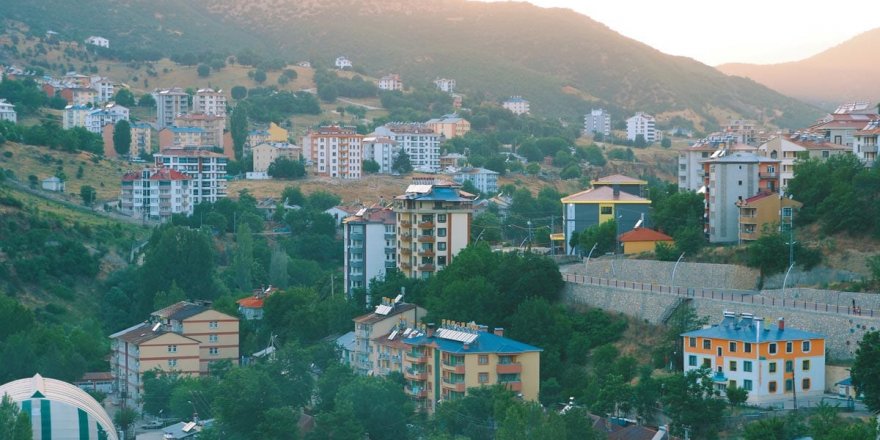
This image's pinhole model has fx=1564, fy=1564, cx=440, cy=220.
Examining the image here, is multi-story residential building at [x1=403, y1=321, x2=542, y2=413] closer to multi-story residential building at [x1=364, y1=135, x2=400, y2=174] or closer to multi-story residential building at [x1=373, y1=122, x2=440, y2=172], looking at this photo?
multi-story residential building at [x1=364, y1=135, x2=400, y2=174]

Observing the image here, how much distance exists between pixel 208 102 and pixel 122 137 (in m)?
12.2

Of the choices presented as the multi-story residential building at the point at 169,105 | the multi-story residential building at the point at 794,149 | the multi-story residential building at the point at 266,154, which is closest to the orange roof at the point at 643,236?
the multi-story residential building at the point at 794,149

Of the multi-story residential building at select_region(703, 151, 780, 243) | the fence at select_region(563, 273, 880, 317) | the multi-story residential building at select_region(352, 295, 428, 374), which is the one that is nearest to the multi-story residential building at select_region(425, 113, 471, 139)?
the multi-story residential building at select_region(703, 151, 780, 243)

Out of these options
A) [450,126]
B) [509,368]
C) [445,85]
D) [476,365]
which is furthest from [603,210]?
[445,85]

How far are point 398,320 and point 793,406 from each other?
14097mm

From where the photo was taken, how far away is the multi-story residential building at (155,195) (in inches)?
2746

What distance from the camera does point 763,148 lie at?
49.6 metres

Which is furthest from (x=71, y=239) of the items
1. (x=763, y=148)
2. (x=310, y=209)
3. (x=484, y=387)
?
(x=484, y=387)

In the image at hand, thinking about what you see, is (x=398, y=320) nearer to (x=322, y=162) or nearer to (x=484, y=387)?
(x=484, y=387)

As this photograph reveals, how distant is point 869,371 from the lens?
93.3 feet

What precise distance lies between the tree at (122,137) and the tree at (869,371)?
60180 mm

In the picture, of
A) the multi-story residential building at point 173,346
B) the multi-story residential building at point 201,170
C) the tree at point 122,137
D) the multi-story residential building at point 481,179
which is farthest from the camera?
the tree at point 122,137

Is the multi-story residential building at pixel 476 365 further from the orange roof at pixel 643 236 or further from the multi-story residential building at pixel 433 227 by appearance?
the multi-story residential building at pixel 433 227

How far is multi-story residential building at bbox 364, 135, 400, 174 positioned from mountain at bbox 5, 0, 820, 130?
4278 centimetres
